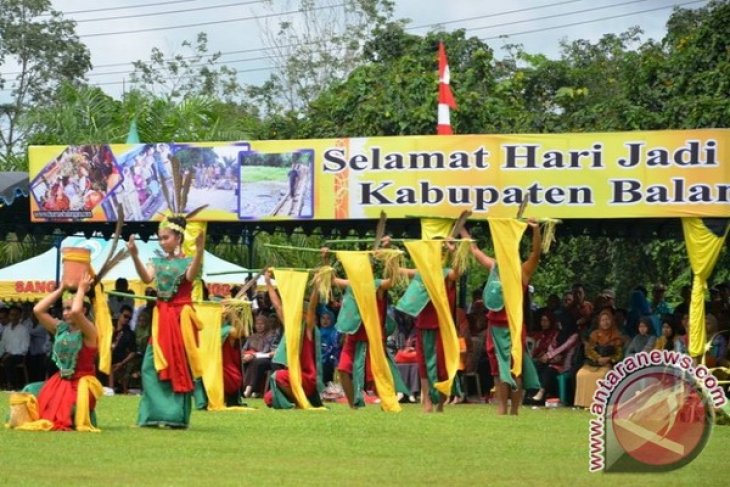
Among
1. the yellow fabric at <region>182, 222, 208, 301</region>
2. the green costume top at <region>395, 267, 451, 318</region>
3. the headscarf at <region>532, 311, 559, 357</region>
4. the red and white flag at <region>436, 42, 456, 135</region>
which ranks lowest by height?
the headscarf at <region>532, 311, 559, 357</region>

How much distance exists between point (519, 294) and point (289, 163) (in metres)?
4.04

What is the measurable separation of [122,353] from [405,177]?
5410 mm

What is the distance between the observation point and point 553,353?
67.9ft

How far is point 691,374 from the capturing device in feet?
30.9

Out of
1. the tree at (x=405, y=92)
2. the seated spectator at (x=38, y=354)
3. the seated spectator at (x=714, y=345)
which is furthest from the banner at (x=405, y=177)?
the tree at (x=405, y=92)

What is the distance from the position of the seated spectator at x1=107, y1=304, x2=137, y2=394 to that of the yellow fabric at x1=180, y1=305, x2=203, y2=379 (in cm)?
883

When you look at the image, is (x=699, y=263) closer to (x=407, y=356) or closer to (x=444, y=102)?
(x=444, y=102)

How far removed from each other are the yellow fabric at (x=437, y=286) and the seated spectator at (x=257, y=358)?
4.88 meters

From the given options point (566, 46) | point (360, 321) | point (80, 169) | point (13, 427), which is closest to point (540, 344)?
point (360, 321)

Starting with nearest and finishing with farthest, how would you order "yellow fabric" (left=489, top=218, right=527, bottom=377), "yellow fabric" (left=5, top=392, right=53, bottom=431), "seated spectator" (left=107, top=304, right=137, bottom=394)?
"yellow fabric" (left=5, top=392, right=53, bottom=431), "yellow fabric" (left=489, top=218, right=527, bottom=377), "seated spectator" (left=107, top=304, right=137, bottom=394)

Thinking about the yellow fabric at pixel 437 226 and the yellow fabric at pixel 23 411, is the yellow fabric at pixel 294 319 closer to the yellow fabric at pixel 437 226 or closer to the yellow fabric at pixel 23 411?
the yellow fabric at pixel 437 226

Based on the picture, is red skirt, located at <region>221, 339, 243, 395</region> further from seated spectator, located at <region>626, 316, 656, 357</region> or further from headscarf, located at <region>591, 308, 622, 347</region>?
seated spectator, located at <region>626, 316, 656, 357</region>

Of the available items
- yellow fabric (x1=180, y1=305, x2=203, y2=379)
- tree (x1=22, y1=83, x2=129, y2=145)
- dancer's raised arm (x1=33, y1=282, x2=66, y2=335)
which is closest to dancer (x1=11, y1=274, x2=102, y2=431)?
dancer's raised arm (x1=33, y1=282, x2=66, y2=335)

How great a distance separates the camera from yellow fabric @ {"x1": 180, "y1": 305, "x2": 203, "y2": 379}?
13.4 m
